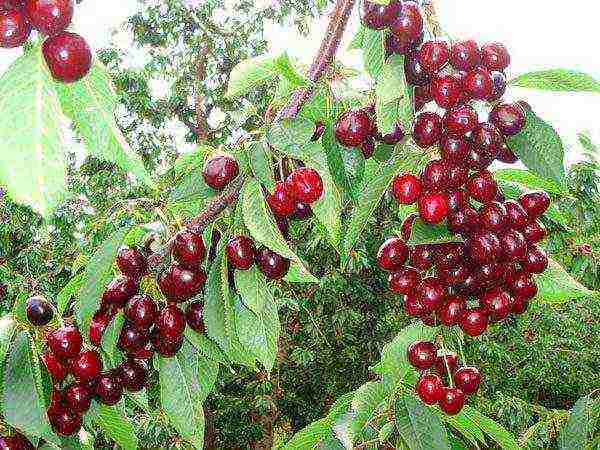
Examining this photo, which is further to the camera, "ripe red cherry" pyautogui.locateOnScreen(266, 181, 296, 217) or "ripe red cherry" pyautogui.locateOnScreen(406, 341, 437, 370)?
"ripe red cherry" pyautogui.locateOnScreen(406, 341, 437, 370)

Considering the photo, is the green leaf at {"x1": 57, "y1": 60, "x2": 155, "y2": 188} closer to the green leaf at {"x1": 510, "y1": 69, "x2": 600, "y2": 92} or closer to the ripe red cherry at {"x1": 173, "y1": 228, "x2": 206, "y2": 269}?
the ripe red cherry at {"x1": 173, "y1": 228, "x2": 206, "y2": 269}

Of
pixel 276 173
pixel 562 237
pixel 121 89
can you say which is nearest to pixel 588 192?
pixel 562 237

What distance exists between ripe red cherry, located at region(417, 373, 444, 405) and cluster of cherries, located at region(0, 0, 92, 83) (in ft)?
2.61

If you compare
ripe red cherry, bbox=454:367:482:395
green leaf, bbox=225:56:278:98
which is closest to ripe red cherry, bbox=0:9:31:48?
green leaf, bbox=225:56:278:98

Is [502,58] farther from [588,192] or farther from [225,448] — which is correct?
[225,448]

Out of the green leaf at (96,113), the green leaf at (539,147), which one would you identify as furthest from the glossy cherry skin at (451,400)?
the green leaf at (96,113)

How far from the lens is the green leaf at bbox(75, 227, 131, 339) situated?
107 centimetres

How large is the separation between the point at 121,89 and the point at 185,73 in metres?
1.14

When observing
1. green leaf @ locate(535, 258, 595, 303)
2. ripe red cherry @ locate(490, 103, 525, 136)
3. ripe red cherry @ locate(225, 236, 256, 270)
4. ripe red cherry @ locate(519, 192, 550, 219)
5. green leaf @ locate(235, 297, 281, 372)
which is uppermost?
ripe red cherry @ locate(490, 103, 525, 136)

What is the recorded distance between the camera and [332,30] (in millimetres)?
1078

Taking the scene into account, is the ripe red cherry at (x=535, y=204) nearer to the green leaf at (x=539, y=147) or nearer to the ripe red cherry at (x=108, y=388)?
the green leaf at (x=539, y=147)

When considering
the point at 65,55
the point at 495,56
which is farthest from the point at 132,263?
the point at 495,56

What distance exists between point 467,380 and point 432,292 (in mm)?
231

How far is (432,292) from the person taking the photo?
107cm
